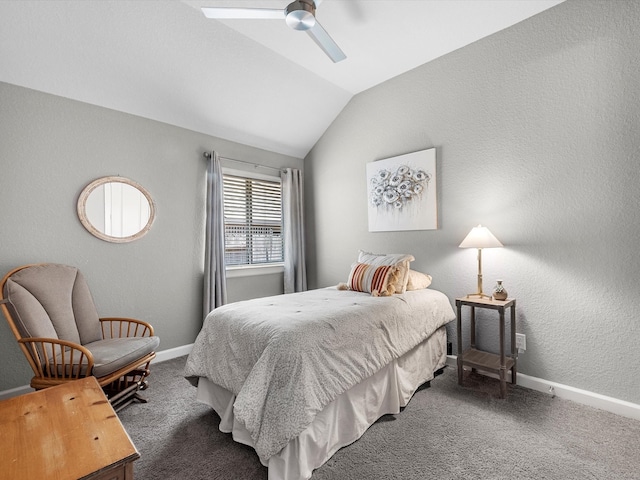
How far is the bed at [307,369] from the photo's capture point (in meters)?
1.50

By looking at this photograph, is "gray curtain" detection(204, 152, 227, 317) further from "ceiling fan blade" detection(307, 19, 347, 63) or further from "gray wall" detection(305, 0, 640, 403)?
"gray wall" detection(305, 0, 640, 403)

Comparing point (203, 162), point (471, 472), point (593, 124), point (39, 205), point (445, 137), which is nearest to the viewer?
point (471, 472)

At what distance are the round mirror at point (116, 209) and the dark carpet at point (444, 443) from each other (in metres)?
1.56

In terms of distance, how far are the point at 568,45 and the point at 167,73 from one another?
3.31m

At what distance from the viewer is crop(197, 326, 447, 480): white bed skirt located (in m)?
1.51

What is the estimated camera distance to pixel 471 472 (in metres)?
1.58

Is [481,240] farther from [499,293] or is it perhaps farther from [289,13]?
[289,13]

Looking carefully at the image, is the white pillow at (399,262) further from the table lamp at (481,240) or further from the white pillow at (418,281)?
the table lamp at (481,240)

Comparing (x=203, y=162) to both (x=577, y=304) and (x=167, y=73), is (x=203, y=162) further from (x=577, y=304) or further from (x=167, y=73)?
(x=577, y=304)

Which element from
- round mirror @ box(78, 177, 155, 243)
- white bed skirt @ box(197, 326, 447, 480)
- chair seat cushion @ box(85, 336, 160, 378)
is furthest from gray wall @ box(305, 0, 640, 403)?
round mirror @ box(78, 177, 155, 243)

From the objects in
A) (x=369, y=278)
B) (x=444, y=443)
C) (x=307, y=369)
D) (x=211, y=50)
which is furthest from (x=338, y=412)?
(x=211, y=50)

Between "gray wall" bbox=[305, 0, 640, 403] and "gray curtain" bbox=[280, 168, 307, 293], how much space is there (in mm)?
1530

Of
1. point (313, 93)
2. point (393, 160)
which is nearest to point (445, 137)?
point (393, 160)

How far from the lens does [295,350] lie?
1.59 m
